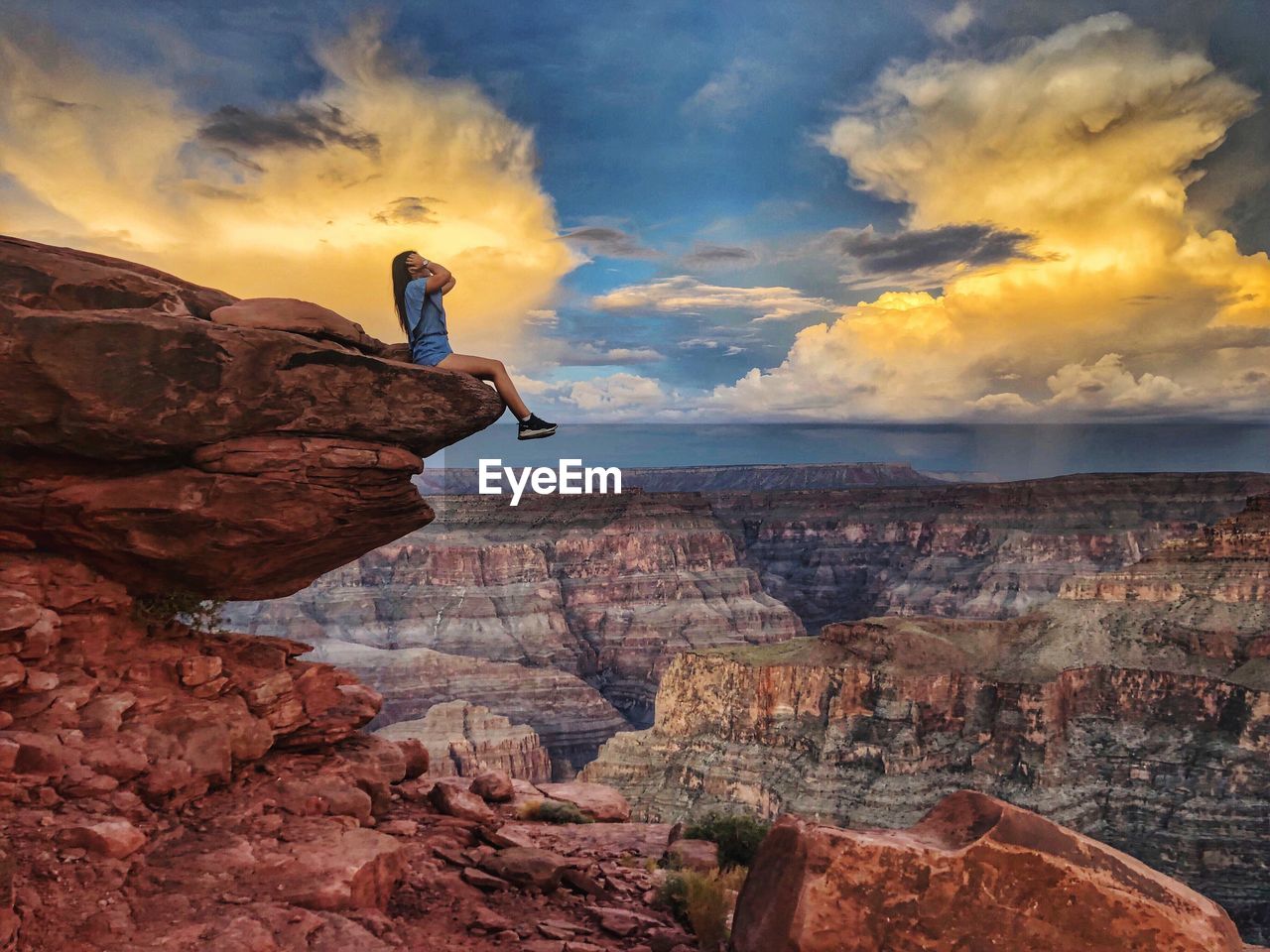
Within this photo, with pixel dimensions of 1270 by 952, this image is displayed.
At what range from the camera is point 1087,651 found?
63375 mm

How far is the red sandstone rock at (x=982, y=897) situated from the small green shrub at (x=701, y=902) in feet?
5.75

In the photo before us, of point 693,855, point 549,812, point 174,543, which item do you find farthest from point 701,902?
point 174,543

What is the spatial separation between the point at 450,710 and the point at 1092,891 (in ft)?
237

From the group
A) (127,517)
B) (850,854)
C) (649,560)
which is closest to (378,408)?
(127,517)

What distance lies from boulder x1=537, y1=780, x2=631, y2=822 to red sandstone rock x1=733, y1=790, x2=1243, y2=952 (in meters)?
8.07

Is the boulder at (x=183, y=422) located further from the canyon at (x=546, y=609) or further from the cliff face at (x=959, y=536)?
the cliff face at (x=959, y=536)

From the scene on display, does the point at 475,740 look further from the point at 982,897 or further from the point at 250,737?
the point at 982,897

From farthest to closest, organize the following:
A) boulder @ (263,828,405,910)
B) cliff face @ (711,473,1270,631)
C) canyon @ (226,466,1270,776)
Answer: cliff face @ (711,473,1270,631), canyon @ (226,466,1270,776), boulder @ (263,828,405,910)

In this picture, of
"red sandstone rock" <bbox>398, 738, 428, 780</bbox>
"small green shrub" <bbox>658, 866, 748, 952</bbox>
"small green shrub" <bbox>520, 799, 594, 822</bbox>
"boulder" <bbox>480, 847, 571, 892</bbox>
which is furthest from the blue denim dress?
"small green shrub" <bbox>520, 799, 594, 822</bbox>

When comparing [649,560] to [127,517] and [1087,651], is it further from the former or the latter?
[127,517]

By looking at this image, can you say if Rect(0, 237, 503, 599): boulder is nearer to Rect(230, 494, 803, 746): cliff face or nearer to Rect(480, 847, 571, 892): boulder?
Rect(480, 847, 571, 892): boulder

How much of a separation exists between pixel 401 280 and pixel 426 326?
0.68 meters

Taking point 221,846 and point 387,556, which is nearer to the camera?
point 221,846

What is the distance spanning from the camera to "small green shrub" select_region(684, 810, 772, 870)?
543 inches
